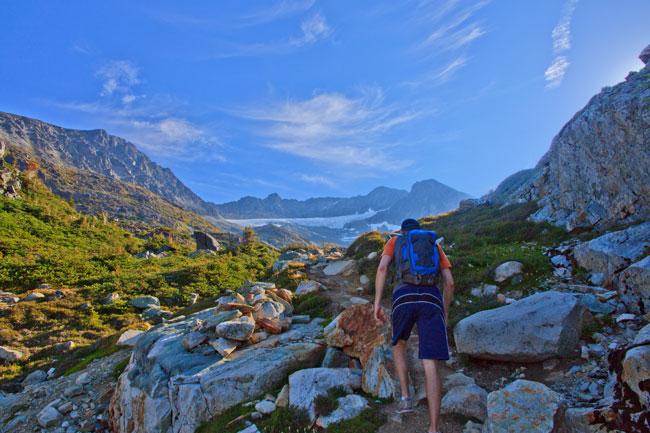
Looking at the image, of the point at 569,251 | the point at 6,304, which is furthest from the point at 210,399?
the point at 6,304

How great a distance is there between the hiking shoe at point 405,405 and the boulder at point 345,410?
0.59 metres

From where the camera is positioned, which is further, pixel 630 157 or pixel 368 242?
pixel 368 242

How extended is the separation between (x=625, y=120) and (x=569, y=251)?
727 centimetres

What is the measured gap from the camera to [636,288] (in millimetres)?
6047

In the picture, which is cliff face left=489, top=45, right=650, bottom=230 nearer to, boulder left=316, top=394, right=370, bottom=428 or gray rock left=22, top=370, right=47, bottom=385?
boulder left=316, top=394, right=370, bottom=428

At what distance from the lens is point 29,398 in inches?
359

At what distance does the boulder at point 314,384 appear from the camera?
211 inches

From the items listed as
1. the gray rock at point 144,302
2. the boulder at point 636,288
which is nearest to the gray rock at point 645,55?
the boulder at point 636,288

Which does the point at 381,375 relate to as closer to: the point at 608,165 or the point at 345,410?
the point at 345,410

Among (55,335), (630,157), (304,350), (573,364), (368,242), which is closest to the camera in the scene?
(573,364)

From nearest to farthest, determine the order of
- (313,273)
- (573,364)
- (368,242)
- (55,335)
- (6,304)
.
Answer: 1. (573,364)
2. (55,335)
3. (6,304)
4. (313,273)
5. (368,242)

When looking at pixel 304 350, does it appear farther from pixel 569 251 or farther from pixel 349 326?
pixel 569 251

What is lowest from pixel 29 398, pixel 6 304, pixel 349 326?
pixel 29 398

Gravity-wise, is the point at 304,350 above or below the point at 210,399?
above
